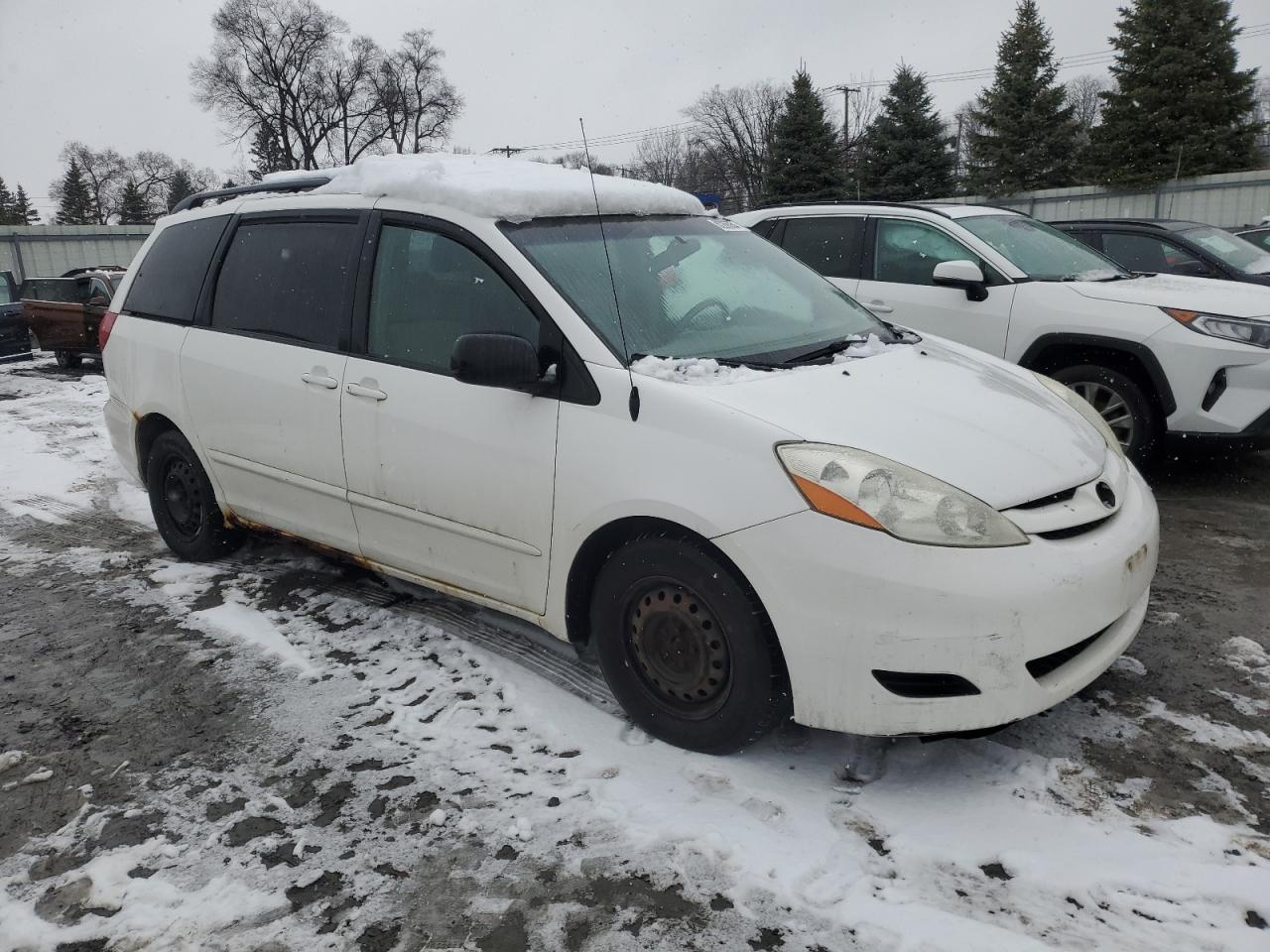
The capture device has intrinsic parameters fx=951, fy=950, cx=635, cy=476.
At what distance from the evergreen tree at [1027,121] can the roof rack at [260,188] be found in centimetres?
3278

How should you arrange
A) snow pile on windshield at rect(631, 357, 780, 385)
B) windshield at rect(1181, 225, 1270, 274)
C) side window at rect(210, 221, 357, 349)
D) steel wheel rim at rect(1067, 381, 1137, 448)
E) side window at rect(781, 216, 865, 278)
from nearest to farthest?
snow pile on windshield at rect(631, 357, 780, 385) < side window at rect(210, 221, 357, 349) < steel wheel rim at rect(1067, 381, 1137, 448) < side window at rect(781, 216, 865, 278) < windshield at rect(1181, 225, 1270, 274)

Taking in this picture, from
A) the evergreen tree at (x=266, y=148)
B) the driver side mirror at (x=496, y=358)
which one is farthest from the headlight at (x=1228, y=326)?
the evergreen tree at (x=266, y=148)

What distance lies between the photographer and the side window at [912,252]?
21.5ft

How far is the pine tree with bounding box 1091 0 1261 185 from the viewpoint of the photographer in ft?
96.7

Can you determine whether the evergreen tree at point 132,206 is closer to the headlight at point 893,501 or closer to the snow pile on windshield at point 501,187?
the snow pile on windshield at point 501,187

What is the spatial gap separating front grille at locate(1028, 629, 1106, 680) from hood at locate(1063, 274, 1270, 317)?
3.74 m

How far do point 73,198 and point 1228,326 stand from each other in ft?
244

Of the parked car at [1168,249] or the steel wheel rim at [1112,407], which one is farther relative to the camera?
the parked car at [1168,249]

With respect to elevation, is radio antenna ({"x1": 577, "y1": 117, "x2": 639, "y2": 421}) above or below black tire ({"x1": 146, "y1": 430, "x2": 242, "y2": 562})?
above

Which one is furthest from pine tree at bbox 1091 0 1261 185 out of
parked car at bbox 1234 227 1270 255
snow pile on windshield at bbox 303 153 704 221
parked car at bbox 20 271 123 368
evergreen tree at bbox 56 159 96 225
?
evergreen tree at bbox 56 159 96 225

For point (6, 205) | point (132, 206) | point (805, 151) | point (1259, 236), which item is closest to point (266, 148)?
point (132, 206)

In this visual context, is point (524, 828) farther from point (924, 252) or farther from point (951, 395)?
point (924, 252)

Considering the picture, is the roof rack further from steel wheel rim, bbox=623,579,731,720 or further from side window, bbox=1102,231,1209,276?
side window, bbox=1102,231,1209,276

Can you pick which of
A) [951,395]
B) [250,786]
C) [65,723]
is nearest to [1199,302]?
[951,395]
